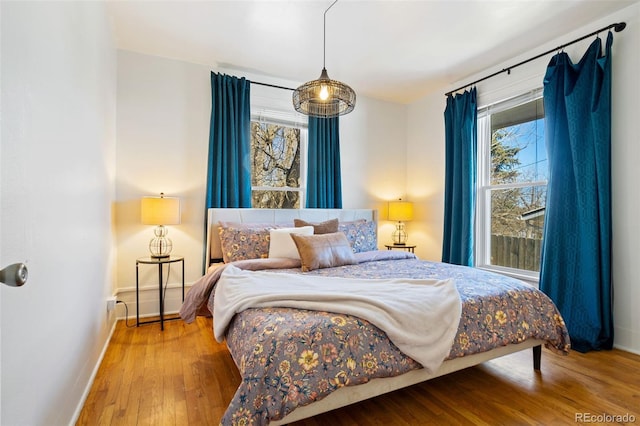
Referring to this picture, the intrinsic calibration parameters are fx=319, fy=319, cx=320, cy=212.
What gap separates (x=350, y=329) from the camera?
147 cm

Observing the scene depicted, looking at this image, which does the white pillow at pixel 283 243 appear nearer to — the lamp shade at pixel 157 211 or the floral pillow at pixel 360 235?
the floral pillow at pixel 360 235

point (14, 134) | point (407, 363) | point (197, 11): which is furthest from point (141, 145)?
point (407, 363)

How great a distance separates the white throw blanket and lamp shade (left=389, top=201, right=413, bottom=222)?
2.29m

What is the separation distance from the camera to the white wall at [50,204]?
975 millimetres

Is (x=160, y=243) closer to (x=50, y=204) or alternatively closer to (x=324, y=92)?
(x=50, y=204)

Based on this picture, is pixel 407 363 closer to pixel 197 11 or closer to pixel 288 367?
pixel 288 367

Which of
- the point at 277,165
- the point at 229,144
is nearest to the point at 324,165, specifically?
the point at 277,165

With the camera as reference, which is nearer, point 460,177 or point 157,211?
point 157,211

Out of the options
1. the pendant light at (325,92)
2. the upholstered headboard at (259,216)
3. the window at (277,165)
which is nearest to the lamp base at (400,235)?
the upholstered headboard at (259,216)

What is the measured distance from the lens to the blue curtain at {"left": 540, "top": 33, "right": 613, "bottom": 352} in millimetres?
2562

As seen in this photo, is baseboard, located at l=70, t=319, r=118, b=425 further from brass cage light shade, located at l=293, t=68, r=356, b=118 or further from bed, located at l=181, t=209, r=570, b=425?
brass cage light shade, located at l=293, t=68, r=356, b=118

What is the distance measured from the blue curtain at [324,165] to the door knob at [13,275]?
3.20m

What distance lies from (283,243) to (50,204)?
1822 millimetres

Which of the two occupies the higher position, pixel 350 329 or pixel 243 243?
pixel 243 243
